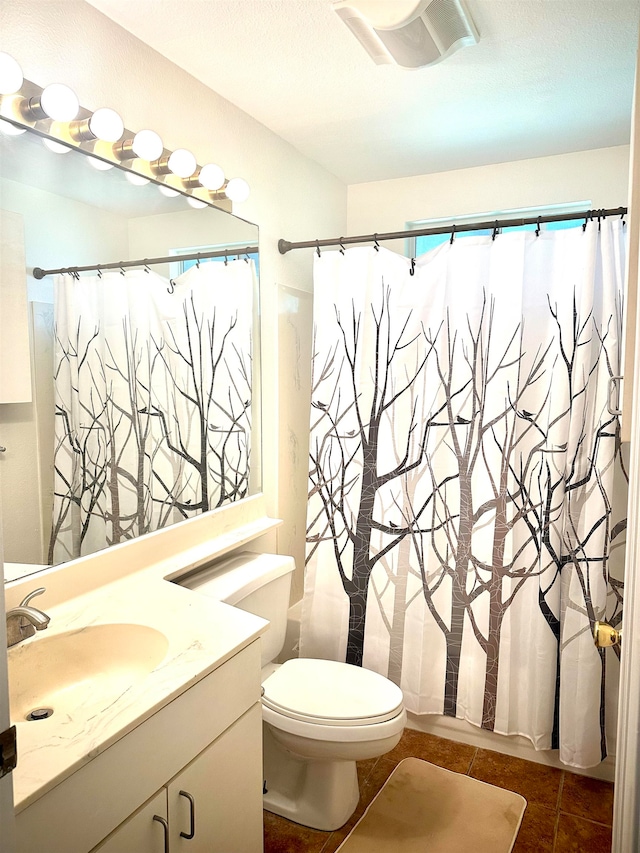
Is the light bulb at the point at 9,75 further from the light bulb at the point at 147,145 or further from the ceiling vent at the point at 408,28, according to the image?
the ceiling vent at the point at 408,28

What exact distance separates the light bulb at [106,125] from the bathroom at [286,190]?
11cm

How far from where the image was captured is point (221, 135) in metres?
2.06

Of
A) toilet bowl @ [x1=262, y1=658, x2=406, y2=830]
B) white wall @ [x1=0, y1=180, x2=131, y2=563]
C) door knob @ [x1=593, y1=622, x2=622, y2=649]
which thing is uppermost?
white wall @ [x1=0, y1=180, x2=131, y2=563]

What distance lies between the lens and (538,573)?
84.0 inches

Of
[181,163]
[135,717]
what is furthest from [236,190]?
[135,717]

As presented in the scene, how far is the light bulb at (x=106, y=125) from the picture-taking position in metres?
1.49

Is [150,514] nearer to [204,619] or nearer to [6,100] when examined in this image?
[204,619]

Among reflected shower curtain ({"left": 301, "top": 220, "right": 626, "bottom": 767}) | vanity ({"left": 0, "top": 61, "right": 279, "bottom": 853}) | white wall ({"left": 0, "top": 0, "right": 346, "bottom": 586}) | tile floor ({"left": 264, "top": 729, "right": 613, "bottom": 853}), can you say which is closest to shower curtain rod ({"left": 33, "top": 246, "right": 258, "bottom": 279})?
vanity ({"left": 0, "top": 61, "right": 279, "bottom": 853})

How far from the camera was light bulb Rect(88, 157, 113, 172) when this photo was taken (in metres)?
1.58

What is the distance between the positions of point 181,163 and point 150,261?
308 millimetres

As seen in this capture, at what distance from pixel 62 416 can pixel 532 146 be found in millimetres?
2156

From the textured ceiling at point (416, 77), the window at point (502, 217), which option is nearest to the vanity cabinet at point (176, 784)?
the textured ceiling at point (416, 77)

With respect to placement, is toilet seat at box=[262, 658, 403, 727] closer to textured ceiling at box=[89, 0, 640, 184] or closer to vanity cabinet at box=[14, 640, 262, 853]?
vanity cabinet at box=[14, 640, 262, 853]

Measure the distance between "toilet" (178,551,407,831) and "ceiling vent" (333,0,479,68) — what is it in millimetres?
1622
